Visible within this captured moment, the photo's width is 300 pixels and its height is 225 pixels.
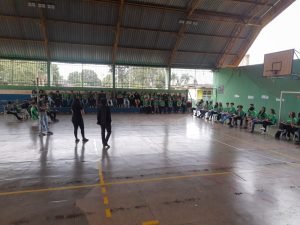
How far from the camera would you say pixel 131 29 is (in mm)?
19859

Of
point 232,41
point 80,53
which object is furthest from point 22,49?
point 232,41

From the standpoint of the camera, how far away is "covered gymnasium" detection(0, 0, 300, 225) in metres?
4.15

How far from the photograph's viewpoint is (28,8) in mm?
17328

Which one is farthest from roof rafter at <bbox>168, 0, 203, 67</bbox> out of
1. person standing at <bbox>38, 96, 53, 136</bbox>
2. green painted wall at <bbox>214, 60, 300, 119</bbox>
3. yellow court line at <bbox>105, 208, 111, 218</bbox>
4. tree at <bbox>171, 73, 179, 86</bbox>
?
yellow court line at <bbox>105, 208, 111, 218</bbox>

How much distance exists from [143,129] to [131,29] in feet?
37.1

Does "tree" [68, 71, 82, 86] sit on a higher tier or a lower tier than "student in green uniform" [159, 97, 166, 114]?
higher

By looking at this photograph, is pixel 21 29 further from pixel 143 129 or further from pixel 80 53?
pixel 143 129

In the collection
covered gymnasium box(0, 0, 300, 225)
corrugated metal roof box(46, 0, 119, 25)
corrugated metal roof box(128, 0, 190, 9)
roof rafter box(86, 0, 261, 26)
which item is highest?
corrugated metal roof box(128, 0, 190, 9)

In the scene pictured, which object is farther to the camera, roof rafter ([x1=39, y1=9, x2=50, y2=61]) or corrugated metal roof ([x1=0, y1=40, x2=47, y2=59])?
corrugated metal roof ([x1=0, y1=40, x2=47, y2=59])

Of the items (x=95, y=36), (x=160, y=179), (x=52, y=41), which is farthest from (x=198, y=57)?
(x=160, y=179)

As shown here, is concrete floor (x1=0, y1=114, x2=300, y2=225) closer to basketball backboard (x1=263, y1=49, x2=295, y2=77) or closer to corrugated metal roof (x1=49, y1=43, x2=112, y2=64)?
basketball backboard (x1=263, y1=49, x2=295, y2=77)

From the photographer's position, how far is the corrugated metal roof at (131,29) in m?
18.0

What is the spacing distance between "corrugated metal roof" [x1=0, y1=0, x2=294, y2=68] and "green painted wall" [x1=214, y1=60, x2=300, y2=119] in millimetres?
3766

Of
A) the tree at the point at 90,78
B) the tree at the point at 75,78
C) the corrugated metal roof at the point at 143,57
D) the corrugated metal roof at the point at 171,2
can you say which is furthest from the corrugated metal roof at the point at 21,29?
the corrugated metal roof at the point at 171,2
